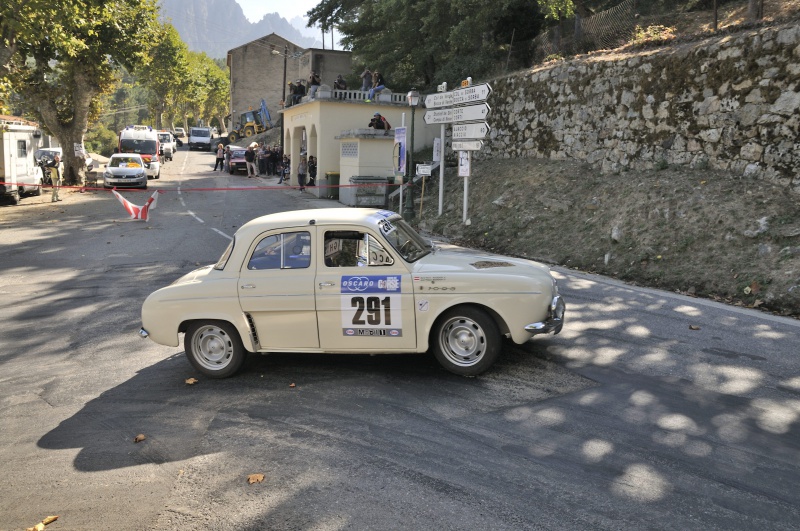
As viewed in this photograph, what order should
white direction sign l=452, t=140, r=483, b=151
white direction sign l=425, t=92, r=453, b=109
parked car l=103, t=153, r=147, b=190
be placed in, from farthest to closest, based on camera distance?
parked car l=103, t=153, r=147, b=190 < white direction sign l=425, t=92, r=453, b=109 < white direction sign l=452, t=140, r=483, b=151

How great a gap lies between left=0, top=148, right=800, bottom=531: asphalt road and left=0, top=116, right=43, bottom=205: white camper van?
56.5 feet

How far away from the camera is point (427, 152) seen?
27.6m

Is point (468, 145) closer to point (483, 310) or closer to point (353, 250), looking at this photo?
point (353, 250)

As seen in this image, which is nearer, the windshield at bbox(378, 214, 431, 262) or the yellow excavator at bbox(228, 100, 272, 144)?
the windshield at bbox(378, 214, 431, 262)

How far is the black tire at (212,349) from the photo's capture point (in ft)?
21.5

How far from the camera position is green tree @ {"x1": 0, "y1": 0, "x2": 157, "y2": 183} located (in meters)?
26.7

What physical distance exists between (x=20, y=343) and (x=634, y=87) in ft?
46.8

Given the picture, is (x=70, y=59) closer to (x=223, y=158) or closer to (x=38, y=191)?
(x=38, y=191)

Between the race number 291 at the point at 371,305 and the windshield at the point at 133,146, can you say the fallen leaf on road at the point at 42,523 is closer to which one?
the race number 291 at the point at 371,305

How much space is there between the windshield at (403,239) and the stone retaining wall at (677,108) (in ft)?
26.8

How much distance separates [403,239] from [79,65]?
91.5 feet

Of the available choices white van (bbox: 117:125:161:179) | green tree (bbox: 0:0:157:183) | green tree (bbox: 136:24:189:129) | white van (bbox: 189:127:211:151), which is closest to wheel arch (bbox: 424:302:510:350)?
green tree (bbox: 0:0:157:183)

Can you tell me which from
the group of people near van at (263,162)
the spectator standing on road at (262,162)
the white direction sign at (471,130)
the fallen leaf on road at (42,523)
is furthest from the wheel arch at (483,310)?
the spectator standing on road at (262,162)

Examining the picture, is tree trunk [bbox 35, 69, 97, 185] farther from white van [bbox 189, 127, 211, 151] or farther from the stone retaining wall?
white van [bbox 189, 127, 211, 151]
